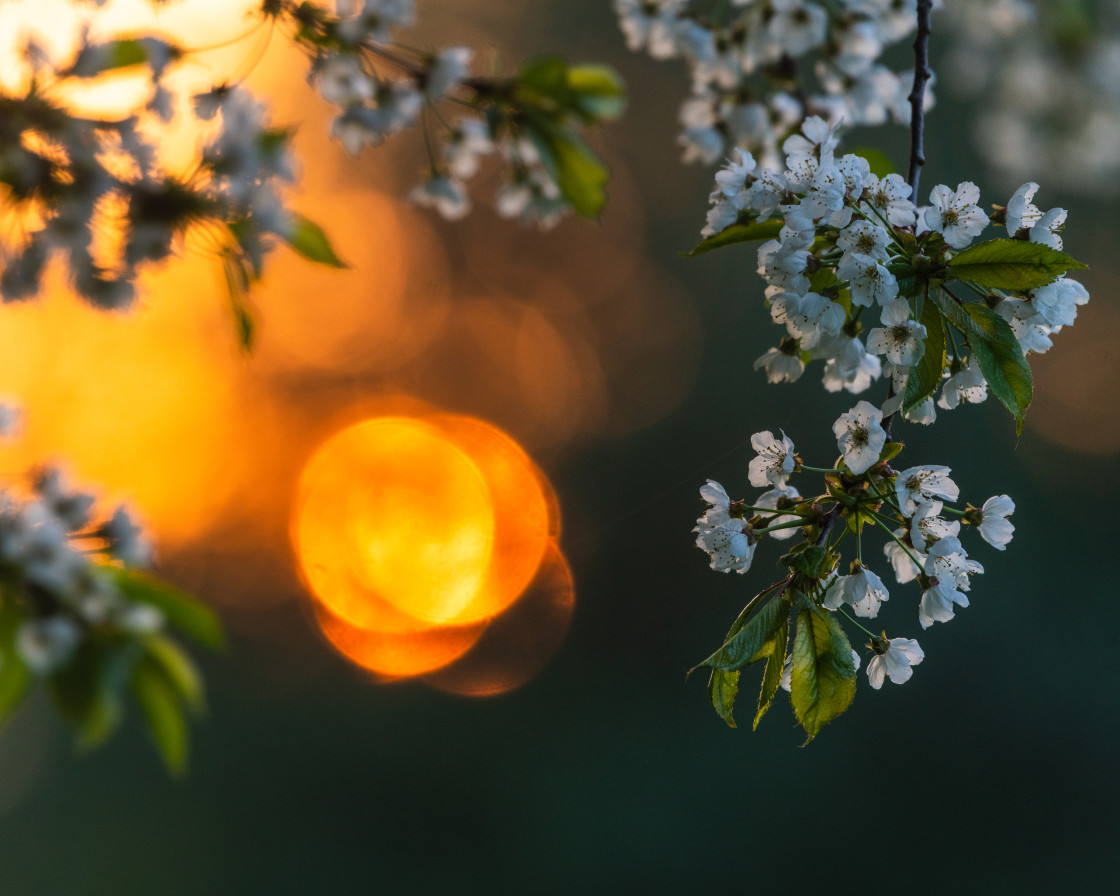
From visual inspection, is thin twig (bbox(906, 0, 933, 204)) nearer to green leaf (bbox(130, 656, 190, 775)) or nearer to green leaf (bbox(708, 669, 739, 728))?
green leaf (bbox(708, 669, 739, 728))

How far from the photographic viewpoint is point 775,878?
5.52m

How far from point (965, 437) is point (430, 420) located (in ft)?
13.4

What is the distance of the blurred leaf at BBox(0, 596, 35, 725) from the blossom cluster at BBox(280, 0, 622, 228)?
1.51 ft

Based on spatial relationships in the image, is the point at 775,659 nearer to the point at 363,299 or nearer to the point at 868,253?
the point at 868,253

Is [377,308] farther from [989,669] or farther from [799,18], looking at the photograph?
[799,18]

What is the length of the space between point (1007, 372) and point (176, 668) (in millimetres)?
663

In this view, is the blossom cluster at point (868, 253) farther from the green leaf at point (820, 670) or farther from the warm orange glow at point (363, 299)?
the warm orange glow at point (363, 299)

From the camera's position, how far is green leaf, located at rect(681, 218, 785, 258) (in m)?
0.85

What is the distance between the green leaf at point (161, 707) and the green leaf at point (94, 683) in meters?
0.02

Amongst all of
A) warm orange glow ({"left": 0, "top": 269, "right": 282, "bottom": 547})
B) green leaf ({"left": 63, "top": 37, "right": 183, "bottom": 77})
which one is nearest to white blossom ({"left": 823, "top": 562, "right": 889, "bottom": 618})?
green leaf ({"left": 63, "top": 37, "right": 183, "bottom": 77})

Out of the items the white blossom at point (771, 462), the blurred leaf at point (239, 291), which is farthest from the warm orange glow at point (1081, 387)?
the blurred leaf at point (239, 291)

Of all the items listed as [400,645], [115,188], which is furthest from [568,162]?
[400,645]

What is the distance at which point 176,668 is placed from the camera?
54 cm

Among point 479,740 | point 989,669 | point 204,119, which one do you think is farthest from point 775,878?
point 204,119
